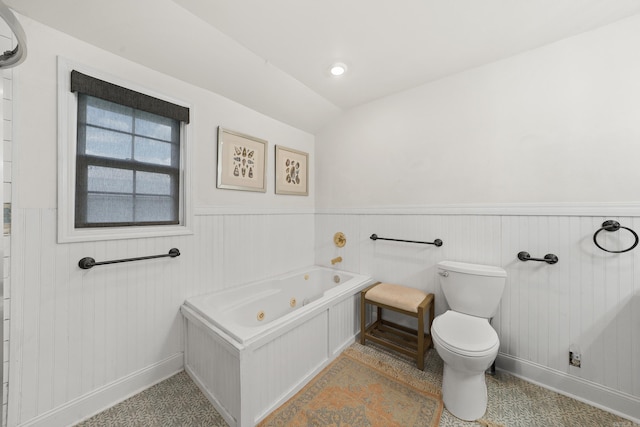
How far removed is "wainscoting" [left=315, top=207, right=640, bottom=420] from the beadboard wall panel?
194cm

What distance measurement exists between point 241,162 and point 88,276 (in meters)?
1.31

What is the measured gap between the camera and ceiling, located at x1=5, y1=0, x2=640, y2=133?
138 cm

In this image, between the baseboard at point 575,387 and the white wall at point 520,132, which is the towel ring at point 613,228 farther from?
the baseboard at point 575,387

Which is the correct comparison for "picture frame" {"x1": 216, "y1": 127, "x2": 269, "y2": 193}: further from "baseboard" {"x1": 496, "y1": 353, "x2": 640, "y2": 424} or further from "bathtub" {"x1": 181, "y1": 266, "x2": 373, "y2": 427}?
"baseboard" {"x1": 496, "y1": 353, "x2": 640, "y2": 424}

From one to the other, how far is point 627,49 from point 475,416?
7.66 ft

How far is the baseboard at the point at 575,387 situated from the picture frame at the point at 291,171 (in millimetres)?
2303

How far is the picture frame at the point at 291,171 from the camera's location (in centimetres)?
257

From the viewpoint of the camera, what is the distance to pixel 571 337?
1.59 metres

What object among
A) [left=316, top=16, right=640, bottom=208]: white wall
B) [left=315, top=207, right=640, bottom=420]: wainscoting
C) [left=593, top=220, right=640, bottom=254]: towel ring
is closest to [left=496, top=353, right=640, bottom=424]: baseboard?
[left=315, top=207, right=640, bottom=420]: wainscoting

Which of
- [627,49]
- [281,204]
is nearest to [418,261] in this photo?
[281,204]

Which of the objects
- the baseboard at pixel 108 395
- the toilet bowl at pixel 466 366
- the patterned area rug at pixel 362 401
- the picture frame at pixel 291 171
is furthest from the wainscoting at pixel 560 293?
the baseboard at pixel 108 395

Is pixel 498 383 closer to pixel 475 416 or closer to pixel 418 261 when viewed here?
pixel 475 416

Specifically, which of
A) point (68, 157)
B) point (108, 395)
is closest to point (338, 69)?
point (68, 157)

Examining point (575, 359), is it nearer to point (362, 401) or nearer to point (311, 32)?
point (362, 401)
